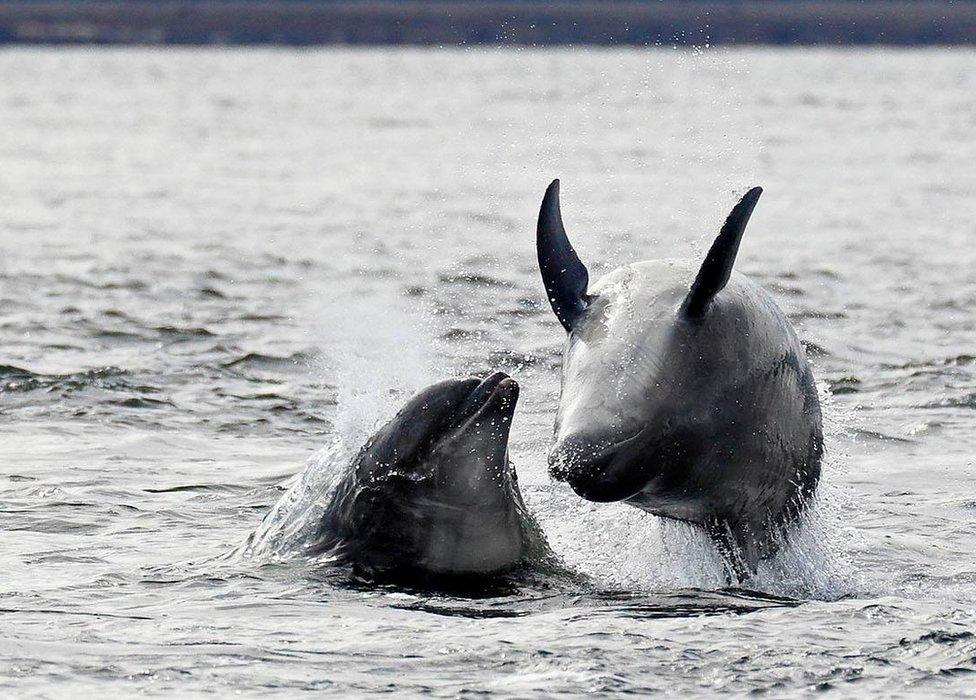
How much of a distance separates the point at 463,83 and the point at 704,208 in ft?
160

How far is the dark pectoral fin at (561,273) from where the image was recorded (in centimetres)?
972

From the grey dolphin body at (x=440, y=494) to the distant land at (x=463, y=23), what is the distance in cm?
11695

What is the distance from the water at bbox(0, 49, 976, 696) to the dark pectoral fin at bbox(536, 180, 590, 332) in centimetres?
120

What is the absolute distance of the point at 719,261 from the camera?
891cm

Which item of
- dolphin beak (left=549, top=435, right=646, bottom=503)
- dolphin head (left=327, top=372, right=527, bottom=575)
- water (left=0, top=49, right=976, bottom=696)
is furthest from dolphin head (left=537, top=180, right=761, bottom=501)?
water (left=0, top=49, right=976, bottom=696)

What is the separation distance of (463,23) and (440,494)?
122 metres

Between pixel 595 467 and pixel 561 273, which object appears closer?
pixel 595 467

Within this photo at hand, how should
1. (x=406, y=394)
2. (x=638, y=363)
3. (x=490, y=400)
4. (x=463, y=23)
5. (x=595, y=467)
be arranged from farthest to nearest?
(x=463, y=23), (x=406, y=394), (x=638, y=363), (x=490, y=400), (x=595, y=467)

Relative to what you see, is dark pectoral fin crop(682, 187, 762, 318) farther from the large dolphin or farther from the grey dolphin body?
Answer: the grey dolphin body

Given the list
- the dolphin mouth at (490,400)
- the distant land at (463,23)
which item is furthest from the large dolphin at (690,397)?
the distant land at (463,23)

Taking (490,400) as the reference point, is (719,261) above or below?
above

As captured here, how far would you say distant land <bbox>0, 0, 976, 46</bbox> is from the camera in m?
127

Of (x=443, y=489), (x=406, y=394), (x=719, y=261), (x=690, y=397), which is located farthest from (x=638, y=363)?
(x=406, y=394)

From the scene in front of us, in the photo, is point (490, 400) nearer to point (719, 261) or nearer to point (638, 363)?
point (638, 363)
